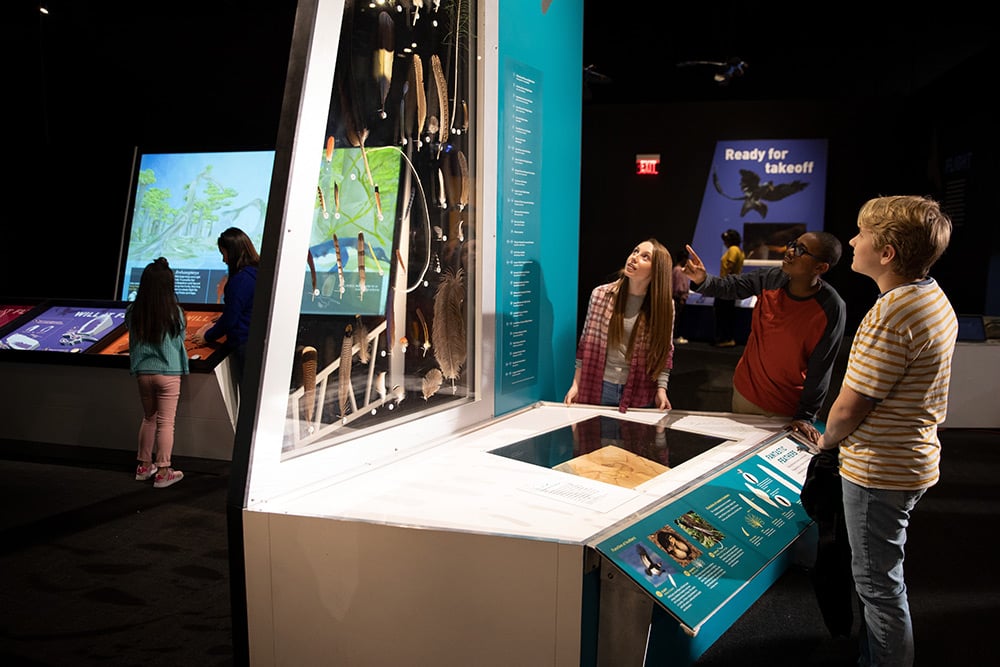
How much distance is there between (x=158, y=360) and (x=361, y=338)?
107 inches

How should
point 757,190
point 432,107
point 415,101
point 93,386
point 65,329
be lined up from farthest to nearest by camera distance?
point 757,190 < point 65,329 < point 93,386 < point 432,107 < point 415,101

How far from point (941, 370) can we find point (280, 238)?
172cm

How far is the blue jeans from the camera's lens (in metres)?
2.00

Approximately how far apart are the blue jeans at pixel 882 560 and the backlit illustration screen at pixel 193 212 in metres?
5.05

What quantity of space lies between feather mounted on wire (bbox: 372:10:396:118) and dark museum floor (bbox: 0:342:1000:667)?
1899 millimetres

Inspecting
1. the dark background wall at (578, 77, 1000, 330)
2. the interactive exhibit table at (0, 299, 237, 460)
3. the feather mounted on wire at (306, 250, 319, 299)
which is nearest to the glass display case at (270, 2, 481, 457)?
the feather mounted on wire at (306, 250, 319, 299)

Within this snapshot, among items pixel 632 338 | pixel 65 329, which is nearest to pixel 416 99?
pixel 632 338

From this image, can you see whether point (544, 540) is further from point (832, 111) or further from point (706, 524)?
point (832, 111)

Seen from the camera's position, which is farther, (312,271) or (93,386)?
(93,386)

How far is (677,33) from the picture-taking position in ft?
32.7

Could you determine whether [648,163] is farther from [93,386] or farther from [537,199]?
[93,386]

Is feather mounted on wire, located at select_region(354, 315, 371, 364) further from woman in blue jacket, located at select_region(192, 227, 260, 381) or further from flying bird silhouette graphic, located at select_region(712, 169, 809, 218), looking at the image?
flying bird silhouette graphic, located at select_region(712, 169, 809, 218)

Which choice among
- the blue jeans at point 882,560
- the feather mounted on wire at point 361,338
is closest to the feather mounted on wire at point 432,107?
the feather mounted on wire at point 361,338

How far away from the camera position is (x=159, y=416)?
14.6ft
